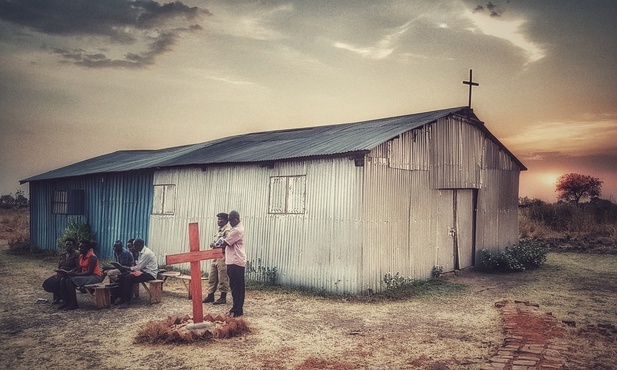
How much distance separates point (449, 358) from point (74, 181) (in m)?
18.1

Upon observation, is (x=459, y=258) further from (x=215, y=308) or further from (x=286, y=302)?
(x=215, y=308)

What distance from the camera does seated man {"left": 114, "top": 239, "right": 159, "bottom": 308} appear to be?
9773 millimetres

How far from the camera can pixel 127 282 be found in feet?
32.1

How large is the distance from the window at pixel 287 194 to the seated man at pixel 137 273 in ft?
11.0

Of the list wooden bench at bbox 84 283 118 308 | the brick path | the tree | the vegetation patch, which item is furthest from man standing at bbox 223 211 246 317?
the tree

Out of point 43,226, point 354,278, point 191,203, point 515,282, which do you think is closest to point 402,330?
point 354,278

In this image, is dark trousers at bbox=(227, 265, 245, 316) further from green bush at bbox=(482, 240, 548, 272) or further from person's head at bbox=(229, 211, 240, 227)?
green bush at bbox=(482, 240, 548, 272)

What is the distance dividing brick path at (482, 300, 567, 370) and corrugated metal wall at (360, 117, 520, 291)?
114 inches

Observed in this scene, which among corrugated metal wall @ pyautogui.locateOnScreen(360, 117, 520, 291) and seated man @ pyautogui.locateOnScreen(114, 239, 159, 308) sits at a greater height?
corrugated metal wall @ pyautogui.locateOnScreen(360, 117, 520, 291)

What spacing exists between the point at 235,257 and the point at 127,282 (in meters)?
2.95

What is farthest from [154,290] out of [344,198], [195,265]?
[344,198]

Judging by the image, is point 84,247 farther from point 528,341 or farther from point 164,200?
point 528,341

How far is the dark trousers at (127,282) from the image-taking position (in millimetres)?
9766

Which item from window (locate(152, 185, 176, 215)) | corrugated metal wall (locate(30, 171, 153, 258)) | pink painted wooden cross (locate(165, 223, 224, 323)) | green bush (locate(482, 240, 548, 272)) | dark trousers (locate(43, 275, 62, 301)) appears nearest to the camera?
pink painted wooden cross (locate(165, 223, 224, 323))
